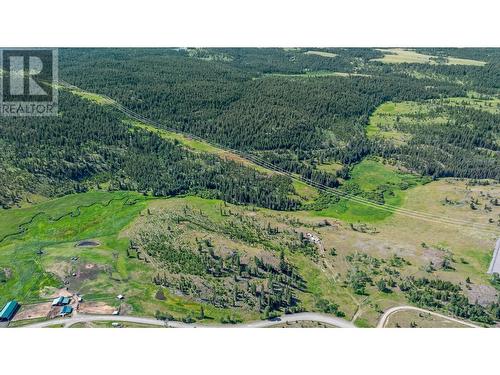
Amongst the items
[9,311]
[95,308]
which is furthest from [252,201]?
[9,311]

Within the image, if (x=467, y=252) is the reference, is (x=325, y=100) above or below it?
above

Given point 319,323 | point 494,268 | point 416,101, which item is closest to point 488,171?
point 494,268

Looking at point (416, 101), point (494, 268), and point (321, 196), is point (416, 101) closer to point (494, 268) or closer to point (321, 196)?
point (321, 196)

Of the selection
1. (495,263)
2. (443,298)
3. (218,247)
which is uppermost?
(495,263)

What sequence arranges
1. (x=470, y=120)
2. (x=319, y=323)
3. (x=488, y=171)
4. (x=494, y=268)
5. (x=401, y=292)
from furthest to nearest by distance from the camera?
(x=470, y=120), (x=488, y=171), (x=494, y=268), (x=401, y=292), (x=319, y=323)

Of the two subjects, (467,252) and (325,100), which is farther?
(325,100)

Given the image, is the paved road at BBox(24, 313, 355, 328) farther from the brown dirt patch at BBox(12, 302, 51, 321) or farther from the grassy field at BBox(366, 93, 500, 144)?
the grassy field at BBox(366, 93, 500, 144)

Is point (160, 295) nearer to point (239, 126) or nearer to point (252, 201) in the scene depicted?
point (252, 201)

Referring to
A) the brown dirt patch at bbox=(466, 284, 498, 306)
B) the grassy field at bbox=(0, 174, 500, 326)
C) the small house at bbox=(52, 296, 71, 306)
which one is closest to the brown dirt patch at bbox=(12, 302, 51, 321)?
the small house at bbox=(52, 296, 71, 306)
